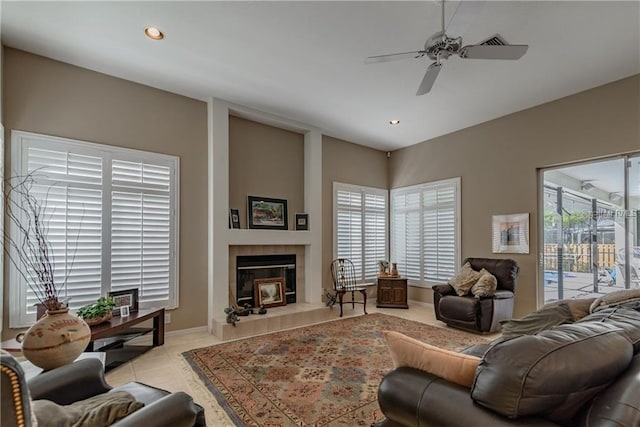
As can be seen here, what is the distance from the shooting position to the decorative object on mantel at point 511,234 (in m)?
4.63

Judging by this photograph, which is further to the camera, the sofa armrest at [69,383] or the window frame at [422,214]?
the window frame at [422,214]

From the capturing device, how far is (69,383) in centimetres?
167

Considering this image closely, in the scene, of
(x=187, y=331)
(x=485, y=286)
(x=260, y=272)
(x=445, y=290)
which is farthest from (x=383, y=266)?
(x=187, y=331)

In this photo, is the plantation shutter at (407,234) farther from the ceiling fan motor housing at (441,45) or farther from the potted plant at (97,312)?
the potted plant at (97,312)

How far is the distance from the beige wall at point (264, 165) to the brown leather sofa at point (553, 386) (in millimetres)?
4113

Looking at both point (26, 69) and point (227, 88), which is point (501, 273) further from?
point (26, 69)

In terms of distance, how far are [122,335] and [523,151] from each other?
5800 millimetres

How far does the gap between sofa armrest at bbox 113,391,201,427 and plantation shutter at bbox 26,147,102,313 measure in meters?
2.87

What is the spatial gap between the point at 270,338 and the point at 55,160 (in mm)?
3125

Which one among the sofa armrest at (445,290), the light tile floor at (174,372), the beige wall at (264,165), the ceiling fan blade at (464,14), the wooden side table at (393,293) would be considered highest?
the ceiling fan blade at (464,14)

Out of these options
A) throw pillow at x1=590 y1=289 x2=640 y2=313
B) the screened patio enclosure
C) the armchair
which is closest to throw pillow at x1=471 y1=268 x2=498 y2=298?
the screened patio enclosure

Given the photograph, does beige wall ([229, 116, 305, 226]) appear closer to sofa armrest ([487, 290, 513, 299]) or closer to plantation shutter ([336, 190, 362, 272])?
plantation shutter ([336, 190, 362, 272])

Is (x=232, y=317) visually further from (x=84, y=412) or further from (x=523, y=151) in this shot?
(x=523, y=151)

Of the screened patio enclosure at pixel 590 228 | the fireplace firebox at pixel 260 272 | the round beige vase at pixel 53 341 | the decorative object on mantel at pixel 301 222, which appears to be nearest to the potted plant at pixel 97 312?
the round beige vase at pixel 53 341
